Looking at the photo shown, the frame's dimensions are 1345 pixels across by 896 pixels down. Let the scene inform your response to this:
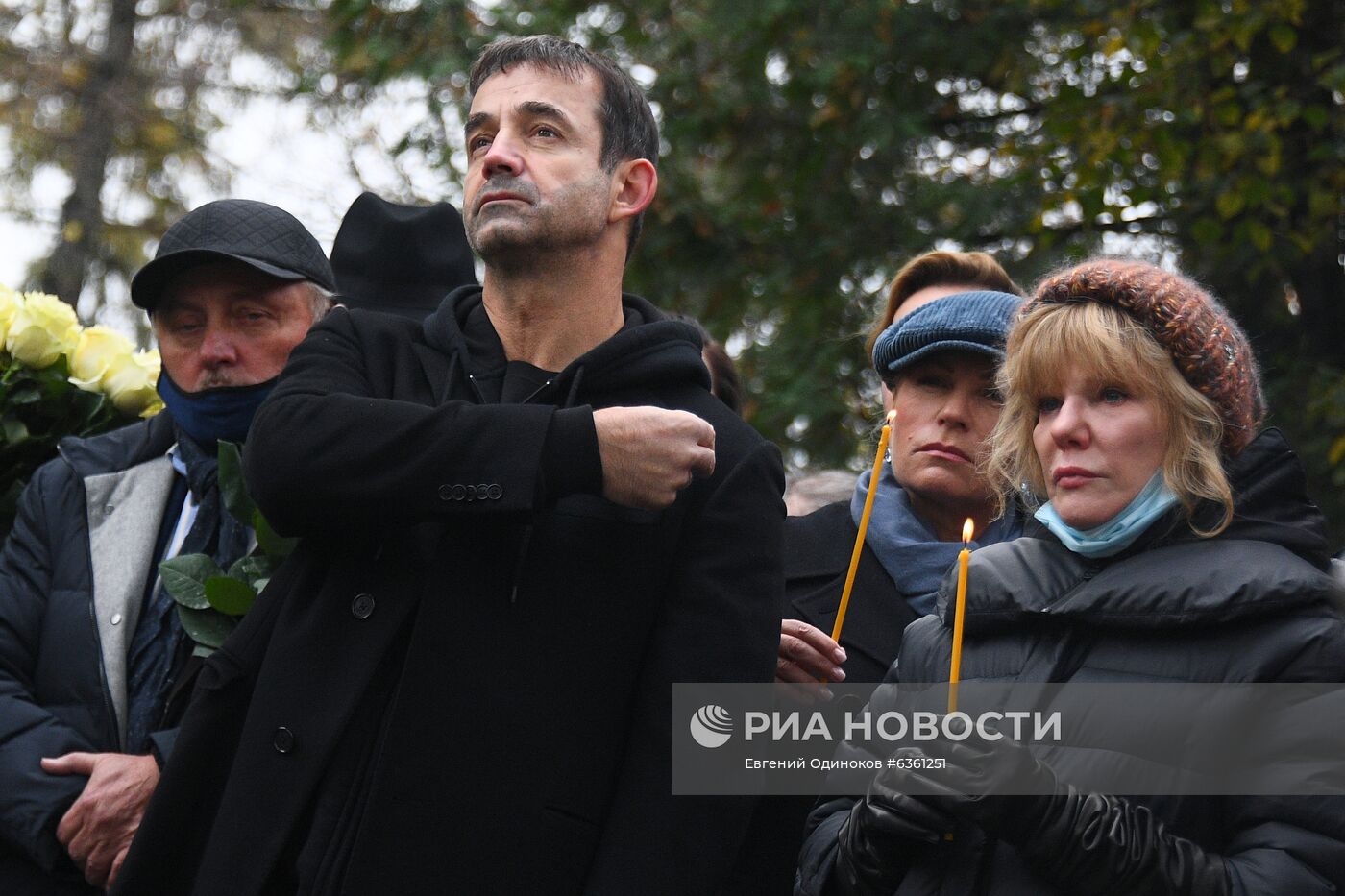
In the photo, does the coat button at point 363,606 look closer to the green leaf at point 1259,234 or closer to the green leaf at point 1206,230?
the green leaf at point 1259,234

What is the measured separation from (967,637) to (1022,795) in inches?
17.4

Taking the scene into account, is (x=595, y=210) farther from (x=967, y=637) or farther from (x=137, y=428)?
(x=137, y=428)

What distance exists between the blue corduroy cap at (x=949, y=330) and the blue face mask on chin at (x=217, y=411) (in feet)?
4.37

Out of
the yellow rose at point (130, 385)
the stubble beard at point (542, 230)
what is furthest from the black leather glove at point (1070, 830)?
the yellow rose at point (130, 385)

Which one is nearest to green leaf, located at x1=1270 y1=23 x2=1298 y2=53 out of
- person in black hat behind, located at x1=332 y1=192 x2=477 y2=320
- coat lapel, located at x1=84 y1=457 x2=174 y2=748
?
person in black hat behind, located at x1=332 y1=192 x2=477 y2=320

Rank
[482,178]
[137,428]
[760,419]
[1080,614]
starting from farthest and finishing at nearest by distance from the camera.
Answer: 1. [760,419]
2. [137,428]
3. [482,178]
4. [1080,614]

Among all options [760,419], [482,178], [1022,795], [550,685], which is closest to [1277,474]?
[1022,795]

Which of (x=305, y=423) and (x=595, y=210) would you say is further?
(x=595, y=210)

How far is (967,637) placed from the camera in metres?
2.80

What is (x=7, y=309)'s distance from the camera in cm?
426

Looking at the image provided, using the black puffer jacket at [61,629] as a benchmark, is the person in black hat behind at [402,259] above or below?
above

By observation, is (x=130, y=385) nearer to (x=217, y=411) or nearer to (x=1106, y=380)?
(x=217, y=411)

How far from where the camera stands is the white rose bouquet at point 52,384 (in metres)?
4.19

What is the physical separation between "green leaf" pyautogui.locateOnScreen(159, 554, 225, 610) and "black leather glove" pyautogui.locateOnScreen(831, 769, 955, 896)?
1.39 metres
